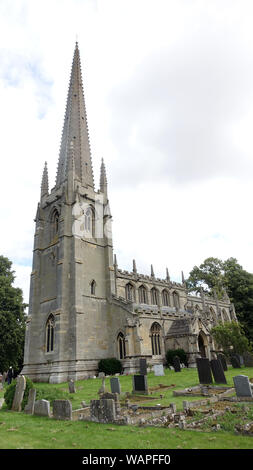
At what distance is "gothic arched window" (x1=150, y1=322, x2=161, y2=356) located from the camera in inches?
1112

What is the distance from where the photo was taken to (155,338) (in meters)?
28.8

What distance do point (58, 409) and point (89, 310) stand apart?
58.7 ft

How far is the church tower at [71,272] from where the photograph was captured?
24.9 meters

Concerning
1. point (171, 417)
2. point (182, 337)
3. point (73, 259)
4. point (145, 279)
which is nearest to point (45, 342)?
point (73, 259)

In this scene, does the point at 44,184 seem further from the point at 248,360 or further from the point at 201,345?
the point at 248,360

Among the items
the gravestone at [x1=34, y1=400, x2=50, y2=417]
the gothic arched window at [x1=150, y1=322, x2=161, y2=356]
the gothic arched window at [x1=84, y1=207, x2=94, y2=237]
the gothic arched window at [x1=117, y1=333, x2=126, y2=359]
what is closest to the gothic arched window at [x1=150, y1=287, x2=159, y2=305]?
the gothic arched window at [x1=150, y1=322, x2=161, y2=356]

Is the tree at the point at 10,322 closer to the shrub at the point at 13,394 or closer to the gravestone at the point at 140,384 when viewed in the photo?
the shrub at the point at 13,394

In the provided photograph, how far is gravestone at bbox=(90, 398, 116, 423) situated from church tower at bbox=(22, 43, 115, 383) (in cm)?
1553

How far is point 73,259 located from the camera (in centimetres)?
2731

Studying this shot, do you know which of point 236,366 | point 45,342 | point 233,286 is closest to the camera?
point 236,366

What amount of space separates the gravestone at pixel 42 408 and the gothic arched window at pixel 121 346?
17029mm

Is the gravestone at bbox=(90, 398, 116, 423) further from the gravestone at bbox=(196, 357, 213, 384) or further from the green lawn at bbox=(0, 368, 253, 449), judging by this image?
the gravestone at bbox=(196, 357, 213, 384)

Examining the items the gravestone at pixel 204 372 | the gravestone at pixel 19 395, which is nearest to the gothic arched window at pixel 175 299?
the gravestone at pixel 204 372

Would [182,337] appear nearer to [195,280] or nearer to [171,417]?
[171,417]
